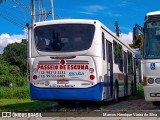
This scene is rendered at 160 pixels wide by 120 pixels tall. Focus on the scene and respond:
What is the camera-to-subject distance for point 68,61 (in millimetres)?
15508

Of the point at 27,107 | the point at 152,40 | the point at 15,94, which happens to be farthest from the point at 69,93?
the point at 15,94

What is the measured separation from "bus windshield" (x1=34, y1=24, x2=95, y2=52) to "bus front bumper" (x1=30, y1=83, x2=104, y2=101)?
1469mm

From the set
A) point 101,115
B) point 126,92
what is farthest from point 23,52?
point 101,115

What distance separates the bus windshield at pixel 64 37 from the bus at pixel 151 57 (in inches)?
80.2

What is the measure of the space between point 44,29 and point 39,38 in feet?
1.28

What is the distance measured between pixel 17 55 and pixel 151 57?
250 ft

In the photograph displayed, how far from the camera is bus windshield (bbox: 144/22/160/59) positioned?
48.5 ft

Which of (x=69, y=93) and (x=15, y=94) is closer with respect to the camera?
(x=69, y=93)

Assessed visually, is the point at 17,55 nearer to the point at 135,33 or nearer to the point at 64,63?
the point at 64,63

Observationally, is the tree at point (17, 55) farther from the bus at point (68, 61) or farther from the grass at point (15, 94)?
the bus at point (68, 61)

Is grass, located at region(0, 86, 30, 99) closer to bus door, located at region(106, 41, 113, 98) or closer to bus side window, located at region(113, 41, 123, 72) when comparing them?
bus side window, located at region(113, 41, 123, 72)

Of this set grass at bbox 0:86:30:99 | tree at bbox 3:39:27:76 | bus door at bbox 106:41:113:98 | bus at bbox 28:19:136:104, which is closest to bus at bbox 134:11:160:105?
bus at bbox 28:19:136:104

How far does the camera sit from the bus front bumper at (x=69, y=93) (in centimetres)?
1517

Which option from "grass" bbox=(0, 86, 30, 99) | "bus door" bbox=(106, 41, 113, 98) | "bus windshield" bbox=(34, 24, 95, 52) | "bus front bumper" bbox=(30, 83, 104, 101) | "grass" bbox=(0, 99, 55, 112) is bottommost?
"grass" bbox=(0, 86, 30, 99)
